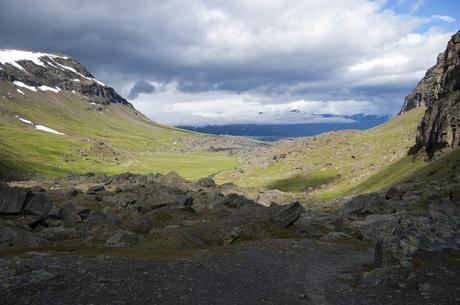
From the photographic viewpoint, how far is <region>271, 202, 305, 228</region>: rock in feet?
172

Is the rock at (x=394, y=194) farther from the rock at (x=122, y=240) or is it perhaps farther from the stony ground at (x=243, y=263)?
the rock at (x=122, y=240)

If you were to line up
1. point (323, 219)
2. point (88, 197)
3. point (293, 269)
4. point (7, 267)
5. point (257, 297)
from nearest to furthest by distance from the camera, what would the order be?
1. point (257, 297)
2. point (7, 267)
3. point (293, 269)
4. point (323, 219)
5. point (88, 197)

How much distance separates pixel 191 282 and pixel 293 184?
14939 cm

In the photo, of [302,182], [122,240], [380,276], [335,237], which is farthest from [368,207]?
[302,182]

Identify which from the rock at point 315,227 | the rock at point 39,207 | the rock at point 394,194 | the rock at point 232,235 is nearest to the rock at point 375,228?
the rock at point 315,227

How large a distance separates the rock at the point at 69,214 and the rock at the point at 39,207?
201 centimetres

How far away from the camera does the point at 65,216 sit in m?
67.4

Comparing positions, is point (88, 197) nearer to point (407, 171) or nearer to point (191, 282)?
point (191, 282)

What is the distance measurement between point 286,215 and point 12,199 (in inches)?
1676

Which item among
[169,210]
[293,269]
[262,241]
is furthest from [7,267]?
[169,210]

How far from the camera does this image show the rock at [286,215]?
172 ft

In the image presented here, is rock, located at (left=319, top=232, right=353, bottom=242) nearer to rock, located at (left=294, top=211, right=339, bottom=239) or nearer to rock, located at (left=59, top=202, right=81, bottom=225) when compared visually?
rock, located at (left=294, top=211, right=339, bottom=239)

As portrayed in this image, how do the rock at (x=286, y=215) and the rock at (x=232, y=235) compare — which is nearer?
the rock at (x=232, y=235)

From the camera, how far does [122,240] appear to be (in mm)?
44406
